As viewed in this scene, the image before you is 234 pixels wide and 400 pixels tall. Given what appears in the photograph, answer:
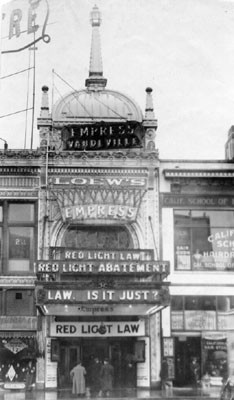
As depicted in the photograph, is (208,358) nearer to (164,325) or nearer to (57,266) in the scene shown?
(164,325)

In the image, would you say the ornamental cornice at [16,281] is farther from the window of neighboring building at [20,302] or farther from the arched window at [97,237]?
the arched window at [97,237]

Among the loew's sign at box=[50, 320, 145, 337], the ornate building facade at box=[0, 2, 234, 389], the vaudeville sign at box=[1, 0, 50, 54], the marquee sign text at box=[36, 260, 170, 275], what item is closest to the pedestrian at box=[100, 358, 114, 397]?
the ornate building facade at box=[0, 2, 234, 389]

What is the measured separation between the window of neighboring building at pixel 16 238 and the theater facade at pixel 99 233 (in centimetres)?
62

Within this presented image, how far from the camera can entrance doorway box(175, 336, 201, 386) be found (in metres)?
41.1

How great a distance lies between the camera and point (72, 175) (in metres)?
42.9

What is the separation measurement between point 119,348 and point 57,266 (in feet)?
17.6

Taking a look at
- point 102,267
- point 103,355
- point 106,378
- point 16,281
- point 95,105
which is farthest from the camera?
point 95,105

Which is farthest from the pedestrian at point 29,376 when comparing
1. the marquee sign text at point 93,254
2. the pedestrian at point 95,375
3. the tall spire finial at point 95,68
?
the tall spire finial at point 95,68

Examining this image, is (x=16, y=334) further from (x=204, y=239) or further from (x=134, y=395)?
(x=204, y=239)

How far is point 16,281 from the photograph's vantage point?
4184 cm

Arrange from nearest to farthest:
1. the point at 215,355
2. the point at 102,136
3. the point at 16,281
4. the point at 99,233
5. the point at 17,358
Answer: the point at 17,358 < the point at 215,355 < the point at 16,281 < the point at 99,233 < the point at 102,136

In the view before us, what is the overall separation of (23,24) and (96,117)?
9577 millimetres

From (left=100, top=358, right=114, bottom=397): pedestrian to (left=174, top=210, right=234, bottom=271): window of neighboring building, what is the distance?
250 inches

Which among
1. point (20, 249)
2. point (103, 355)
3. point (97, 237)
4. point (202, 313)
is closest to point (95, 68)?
point (97, 237)
